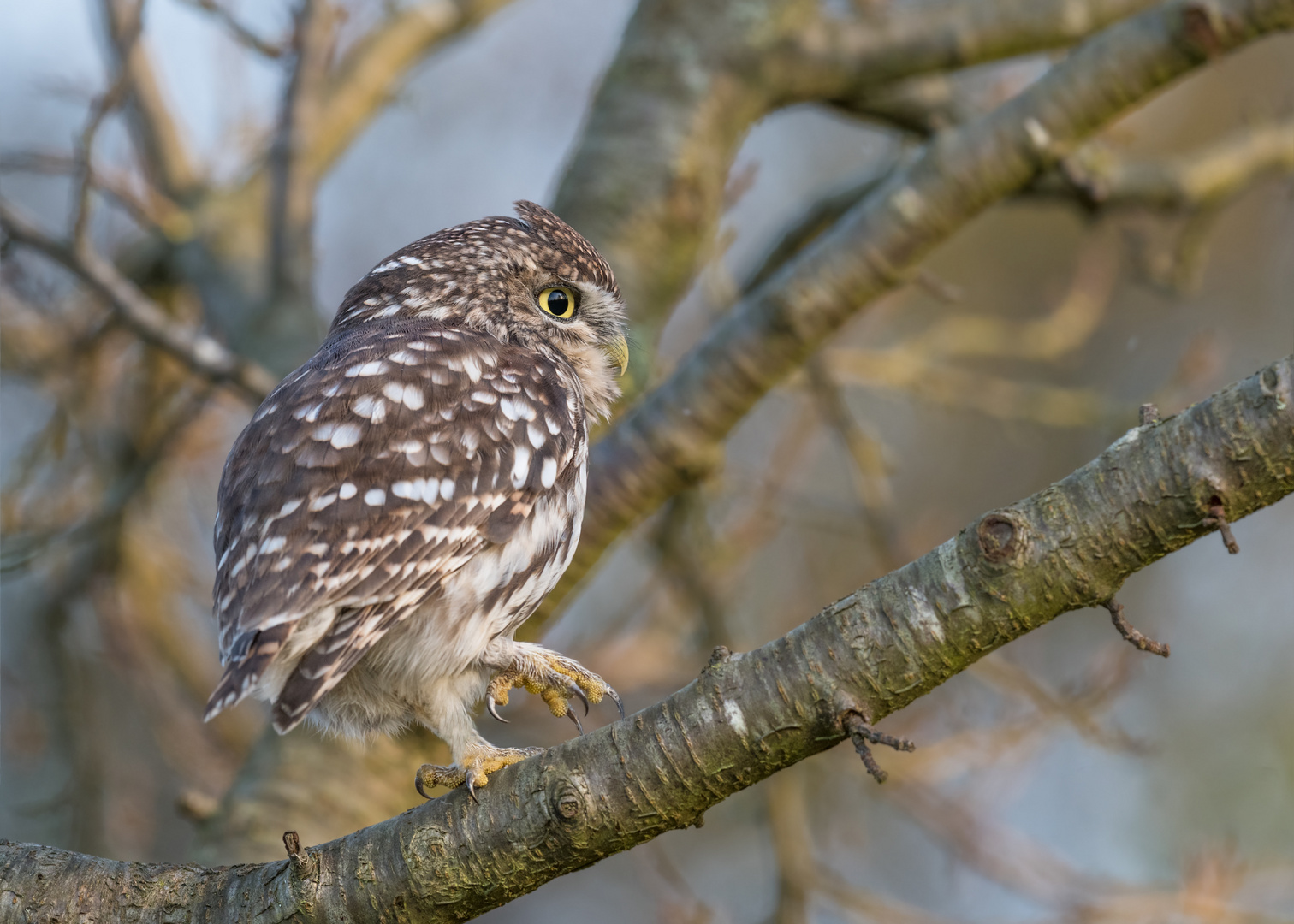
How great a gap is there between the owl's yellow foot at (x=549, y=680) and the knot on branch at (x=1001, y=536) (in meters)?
1.18

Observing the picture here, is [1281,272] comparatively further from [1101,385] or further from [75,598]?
[75,598]

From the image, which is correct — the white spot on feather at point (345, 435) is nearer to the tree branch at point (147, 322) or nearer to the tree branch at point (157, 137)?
the tree branch at point (147, 322)

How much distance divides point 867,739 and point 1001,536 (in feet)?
1.30

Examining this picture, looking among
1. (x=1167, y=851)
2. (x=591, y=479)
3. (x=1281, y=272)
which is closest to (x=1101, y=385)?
(x=1281, y=272)

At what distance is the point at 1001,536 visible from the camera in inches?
74.2

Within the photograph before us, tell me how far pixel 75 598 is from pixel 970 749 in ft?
12.7

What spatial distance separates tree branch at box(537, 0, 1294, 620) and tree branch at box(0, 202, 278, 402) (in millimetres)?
1228

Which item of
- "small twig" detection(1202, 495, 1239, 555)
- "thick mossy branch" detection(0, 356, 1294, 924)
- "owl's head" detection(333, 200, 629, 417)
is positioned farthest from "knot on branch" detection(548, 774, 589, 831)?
"owl's head" detection(333, 200, 629, 417)

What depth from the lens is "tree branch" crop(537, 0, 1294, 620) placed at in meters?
3.64

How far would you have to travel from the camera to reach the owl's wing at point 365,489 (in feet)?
7.98

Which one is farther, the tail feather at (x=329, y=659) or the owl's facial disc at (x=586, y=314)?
the owl's facial disc at (x=586, y=314)

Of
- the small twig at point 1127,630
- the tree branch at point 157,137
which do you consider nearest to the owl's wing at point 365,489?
the small twig at point 1127,630

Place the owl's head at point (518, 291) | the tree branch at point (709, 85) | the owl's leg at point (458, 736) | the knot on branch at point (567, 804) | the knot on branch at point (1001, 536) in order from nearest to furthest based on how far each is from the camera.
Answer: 1. the knot on branch at point (1001, 536)
2. the knot on branch at point (567, 804)
3. the owl's leg at point (458, 736)
4. the owl's head at point (518, 291)
5. the tree branch at point (709, 85)

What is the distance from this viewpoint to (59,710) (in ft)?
16.3
